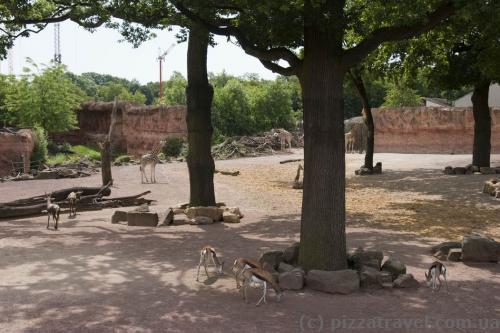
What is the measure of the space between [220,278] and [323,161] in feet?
7.27

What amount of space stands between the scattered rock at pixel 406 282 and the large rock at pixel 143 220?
21.5 feet

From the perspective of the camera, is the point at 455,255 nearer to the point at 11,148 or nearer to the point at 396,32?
the point at 396,32

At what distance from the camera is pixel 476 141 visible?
22594 mm

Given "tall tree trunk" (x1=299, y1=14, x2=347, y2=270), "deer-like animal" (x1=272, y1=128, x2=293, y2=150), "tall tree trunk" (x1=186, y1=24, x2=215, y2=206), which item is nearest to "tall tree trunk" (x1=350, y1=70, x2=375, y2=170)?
"tall tree trunk" (x1=186, y1=24, x2=215, y2=206)

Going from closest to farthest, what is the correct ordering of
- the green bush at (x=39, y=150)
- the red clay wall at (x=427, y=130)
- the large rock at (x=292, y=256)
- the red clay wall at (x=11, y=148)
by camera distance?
the large rock at (x=292, y=256) < the red clay wall at (x=11, y=148) < the green bush at (x=39, y=150) < the red clay wall at (x=427, y=130)

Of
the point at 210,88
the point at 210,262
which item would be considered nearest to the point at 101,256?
the point at 210,262

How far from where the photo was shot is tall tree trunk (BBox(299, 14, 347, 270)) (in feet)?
25.2

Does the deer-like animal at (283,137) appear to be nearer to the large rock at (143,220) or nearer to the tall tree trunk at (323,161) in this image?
the large rock at (143,220)

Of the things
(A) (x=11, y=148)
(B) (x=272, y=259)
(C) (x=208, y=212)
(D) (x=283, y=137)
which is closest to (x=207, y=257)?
(B) (x=272, y=259)

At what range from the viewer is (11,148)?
30516 millimetres

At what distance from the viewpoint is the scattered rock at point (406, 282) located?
731cm

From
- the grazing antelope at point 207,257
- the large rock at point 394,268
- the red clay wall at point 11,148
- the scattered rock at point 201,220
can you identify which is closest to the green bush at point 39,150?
the red clay wall at point 11,148

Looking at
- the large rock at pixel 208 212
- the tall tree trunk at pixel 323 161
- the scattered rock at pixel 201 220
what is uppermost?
the tall tree trunk at pixel 323 161

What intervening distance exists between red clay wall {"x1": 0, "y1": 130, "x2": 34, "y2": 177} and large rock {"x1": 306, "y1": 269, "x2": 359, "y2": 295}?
26637mm
